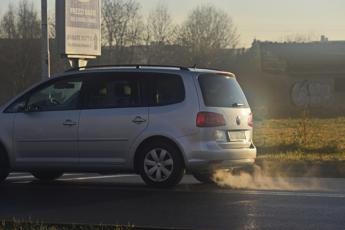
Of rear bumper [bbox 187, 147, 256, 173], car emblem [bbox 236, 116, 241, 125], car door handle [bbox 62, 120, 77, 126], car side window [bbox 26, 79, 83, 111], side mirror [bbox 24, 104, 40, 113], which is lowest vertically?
rear bumper [bbox 187, 147, 256, 173]

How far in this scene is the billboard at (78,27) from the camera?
16.2 meters

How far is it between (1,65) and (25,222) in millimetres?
55982

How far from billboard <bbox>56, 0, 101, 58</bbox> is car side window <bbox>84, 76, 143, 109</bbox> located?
5.75 m

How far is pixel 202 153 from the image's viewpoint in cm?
994

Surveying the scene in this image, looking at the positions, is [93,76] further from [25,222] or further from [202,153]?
[25,222]

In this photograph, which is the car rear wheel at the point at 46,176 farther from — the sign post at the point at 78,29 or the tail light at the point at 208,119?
the sign post at the point at 78,29

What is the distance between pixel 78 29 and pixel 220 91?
696cm

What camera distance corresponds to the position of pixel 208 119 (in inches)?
396

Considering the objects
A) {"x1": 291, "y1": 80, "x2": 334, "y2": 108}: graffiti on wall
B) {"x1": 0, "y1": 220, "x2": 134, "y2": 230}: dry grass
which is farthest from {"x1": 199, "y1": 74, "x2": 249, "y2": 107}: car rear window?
{"x1": 291, "y1": 80, "x2": 334, "y2": 108}: graffiti on wall

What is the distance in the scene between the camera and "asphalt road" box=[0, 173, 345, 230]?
302 inches

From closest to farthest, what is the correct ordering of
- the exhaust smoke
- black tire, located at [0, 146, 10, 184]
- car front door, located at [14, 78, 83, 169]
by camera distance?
the exhaust smoke → car front door, located at [14, 78, 83, 169] → black tire, located at [0, 146, 10, 184]

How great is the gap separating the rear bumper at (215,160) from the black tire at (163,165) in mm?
178

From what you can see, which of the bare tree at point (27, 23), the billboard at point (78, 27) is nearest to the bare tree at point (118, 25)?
the bare tree at point (27, 23)

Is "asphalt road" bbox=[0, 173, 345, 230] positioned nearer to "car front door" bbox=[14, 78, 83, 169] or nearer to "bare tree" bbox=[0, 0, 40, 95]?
"car front door" bbox=[14, 78, 83, 169]
